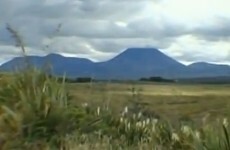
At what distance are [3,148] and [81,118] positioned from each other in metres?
1.53

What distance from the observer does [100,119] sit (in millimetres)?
9867

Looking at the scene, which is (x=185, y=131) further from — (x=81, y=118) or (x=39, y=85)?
(x=39, y=85)

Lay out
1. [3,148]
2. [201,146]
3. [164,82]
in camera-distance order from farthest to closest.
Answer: [164,82] < [3,148] < [201,146]

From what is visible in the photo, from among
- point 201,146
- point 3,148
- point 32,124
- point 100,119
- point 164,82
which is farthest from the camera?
point 164,82

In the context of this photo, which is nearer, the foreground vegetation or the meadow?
the meadow

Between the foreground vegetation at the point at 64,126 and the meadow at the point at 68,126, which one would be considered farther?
the foreground vegetation at the point at 64,126

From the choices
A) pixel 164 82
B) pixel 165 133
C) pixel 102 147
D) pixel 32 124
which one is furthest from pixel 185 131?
pixel 164 82

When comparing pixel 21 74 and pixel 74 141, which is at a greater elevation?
pixel 21 74

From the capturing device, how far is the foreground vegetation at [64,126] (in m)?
8.53

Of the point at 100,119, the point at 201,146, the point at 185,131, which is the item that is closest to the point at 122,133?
the point at 100,119

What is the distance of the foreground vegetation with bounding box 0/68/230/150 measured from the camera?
28.0 feet

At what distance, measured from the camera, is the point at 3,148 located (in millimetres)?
→ 8375

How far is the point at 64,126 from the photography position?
364 inches

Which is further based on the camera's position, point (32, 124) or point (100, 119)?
point (100, 119)
